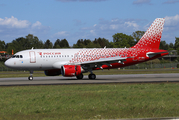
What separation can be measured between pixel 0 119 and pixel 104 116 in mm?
4316

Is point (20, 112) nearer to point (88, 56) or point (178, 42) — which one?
point (88, 56)

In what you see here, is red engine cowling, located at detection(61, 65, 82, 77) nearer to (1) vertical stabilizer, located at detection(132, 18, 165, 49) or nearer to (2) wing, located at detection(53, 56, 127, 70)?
(2) wing, located at detection(53, 56, 127, 70)

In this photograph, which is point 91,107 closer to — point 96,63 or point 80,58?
point 96,63

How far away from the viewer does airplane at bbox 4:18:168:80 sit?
3459 cm

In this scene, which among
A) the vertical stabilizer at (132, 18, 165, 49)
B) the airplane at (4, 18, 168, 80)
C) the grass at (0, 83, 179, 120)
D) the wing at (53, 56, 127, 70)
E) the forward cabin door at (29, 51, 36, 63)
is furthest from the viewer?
the vertical stabilizer at (132, 18, 165, 49)

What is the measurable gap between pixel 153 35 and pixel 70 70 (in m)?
15.5

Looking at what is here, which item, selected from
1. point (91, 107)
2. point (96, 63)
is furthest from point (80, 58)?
point (91, 107)

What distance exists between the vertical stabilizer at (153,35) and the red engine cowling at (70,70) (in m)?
12.0

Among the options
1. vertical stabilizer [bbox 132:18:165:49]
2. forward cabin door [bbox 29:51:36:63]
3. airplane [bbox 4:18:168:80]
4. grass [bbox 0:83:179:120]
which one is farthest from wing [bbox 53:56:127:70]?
grass [bbox 0:83:179:120]

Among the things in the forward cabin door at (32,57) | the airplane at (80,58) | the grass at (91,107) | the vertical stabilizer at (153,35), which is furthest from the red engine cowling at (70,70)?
the grass at (91,107)

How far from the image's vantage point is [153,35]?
133ft

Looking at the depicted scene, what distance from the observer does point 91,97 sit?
1602 centimetres

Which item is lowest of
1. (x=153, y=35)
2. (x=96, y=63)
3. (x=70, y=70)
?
(x=70, y=70)

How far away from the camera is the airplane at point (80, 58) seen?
113 feet
